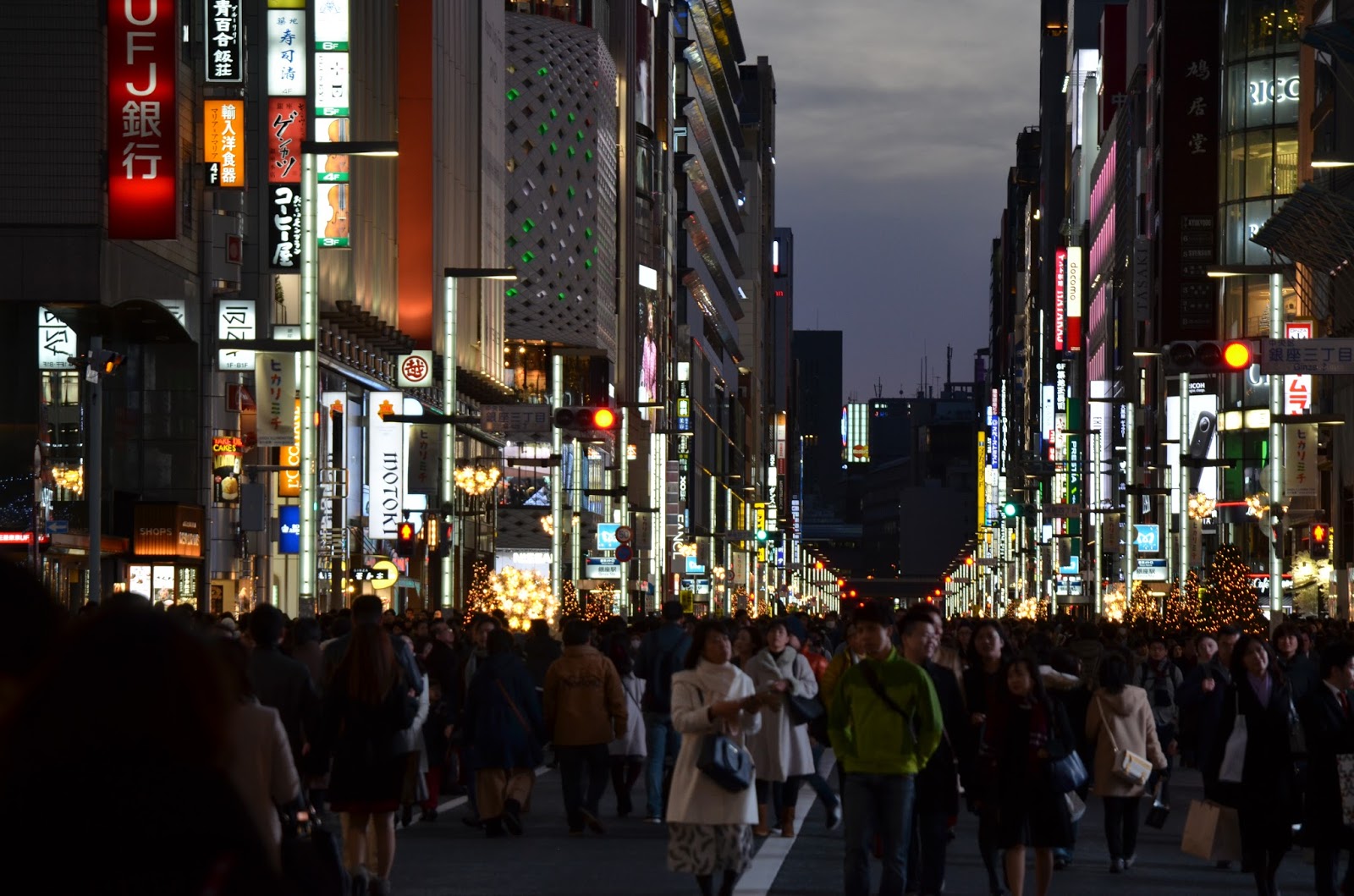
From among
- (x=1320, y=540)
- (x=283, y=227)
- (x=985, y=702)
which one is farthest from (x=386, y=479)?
(x=985, y=702)

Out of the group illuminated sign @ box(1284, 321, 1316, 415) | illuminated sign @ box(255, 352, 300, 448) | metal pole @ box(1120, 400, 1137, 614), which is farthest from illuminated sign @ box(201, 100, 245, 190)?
metal pole @ box(1120, 400, 1137, 614)

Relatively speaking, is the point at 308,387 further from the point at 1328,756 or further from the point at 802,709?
the point at 1328,756

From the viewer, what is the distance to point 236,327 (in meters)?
42.8

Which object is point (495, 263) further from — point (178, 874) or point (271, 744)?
point (178, 874)

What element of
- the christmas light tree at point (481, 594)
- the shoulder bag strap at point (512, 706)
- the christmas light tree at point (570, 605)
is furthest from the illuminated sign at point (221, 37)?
the shoulder bag strap at point (512, 706)

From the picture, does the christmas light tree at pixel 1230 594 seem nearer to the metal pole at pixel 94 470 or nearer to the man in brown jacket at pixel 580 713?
the metal pole at pixel 94 470

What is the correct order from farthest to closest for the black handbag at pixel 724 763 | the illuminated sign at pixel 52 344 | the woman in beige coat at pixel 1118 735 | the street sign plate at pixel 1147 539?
the street sign plate at pixel 1147 539, the illuminated sign at pixel 52 344, the woman in beige coat at pixel 1118 735, the black handbag at pixel 724 763

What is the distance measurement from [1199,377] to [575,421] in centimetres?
3680

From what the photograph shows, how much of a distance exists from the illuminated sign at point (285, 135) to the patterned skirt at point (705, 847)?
100ft

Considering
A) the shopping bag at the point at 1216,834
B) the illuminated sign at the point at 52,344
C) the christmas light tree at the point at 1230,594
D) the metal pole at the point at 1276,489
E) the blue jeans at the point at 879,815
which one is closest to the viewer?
the blue jeans at the point at 879,815

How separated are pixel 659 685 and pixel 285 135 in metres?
24.7

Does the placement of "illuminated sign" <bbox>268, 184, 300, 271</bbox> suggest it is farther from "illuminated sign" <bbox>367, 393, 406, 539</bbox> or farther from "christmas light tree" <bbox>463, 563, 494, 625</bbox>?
"christmas light tree" <bbox>463, 563, 494, 625</bbox>

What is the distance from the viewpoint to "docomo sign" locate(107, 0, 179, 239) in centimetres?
3534

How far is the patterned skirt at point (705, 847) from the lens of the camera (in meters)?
12.5
